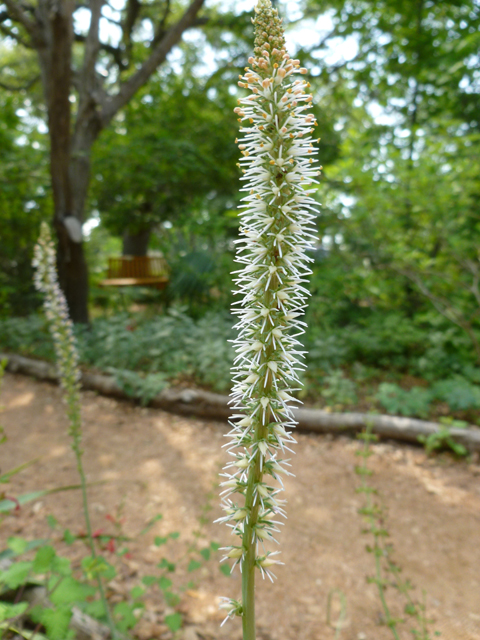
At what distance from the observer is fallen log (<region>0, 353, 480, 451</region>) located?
4348 millimetres

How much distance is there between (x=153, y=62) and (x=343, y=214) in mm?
4060

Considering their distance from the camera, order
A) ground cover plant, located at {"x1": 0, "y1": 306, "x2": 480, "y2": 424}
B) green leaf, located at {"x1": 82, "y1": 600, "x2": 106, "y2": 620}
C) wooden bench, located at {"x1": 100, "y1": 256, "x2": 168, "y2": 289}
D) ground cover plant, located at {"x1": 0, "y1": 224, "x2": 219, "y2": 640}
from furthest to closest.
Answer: wooden bench, located at {"x1": 100, "y1": 256, "x2": 168, "y2": 289} → ground cover plant, located at {"x1": 0, "y1": 306, "x2": 480, "y2": 424} → green leaf, located at {"x1": 82, "y1": 600, "x2": 106, "y2": 620} → ground cover plant, located at {"x1": 0, "y1": 224, "x2": 219, "y2": 640}

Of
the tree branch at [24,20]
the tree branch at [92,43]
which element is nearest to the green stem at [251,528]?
the tree branch at [24,20]

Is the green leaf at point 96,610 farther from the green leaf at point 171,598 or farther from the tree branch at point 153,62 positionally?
the tree branch at point 153,62

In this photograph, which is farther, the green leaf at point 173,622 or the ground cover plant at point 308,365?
the ground cover plant at point 308,365

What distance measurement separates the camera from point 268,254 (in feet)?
3.13

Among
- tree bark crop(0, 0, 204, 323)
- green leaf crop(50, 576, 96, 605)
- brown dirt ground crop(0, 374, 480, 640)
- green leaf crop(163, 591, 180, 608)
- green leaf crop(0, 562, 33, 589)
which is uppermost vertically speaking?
tree bark crop(0, 0, 204, 323)

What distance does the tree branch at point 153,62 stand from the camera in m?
6.57

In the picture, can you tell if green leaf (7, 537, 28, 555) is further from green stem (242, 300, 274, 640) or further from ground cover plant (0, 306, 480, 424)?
ground cover plant (0, 306, 480, 424)

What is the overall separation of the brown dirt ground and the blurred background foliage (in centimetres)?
89

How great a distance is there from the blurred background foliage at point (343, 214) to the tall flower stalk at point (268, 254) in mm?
3974

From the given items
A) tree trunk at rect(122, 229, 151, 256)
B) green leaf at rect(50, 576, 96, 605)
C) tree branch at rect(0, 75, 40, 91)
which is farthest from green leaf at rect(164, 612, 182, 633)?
tree trunk at rect(122, 229, 151, 256)

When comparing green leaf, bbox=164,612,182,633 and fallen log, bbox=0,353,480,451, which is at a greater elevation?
green leaf, bbox=164,612,182,633

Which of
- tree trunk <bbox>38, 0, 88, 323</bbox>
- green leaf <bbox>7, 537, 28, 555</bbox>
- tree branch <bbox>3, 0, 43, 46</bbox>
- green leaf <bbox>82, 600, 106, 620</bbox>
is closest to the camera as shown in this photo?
green leaf <bbox>7, 537, 28, 555</bbox>
